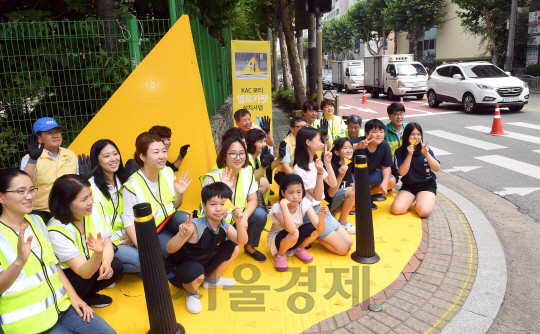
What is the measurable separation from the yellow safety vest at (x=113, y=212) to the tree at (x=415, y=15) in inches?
1441

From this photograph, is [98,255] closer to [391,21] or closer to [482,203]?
[482,203]

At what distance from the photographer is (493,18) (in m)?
26.5

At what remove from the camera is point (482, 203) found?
6.00 m

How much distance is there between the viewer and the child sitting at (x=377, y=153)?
17.8 feet

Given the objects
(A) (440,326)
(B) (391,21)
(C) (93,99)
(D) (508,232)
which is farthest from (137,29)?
(B) (391,21)

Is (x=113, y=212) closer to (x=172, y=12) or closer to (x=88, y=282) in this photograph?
(x=88, y=282)

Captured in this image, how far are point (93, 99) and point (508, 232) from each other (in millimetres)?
5675

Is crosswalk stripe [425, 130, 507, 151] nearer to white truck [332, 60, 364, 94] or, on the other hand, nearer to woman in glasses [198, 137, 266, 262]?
woman in glasses [198, 137, 266, 262]

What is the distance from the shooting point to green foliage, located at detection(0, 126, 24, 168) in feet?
19.1

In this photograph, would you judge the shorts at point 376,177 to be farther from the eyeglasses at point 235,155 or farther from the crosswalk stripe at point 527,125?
the crosswalk stripe at point 527,125

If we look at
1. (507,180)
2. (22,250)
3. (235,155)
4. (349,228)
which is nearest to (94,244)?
(22,250)

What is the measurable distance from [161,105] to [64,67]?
1558 mm

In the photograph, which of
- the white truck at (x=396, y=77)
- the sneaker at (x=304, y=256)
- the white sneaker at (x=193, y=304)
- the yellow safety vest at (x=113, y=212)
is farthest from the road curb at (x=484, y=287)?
the white truck at (x=396, y=77)

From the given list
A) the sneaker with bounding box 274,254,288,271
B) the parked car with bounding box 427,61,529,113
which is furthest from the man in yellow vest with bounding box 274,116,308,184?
the parked car with bounding box 427,61,529,113
